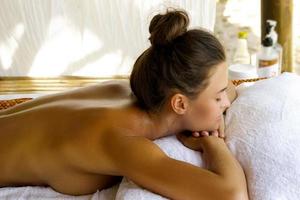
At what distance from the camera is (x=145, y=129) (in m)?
1.11

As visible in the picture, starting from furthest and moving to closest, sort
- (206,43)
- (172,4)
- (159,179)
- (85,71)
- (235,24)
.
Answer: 1. (235,24)
2. (85,71)
3. (172,4)
4. (206,43)
5. (159,179)

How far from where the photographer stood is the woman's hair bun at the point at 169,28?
105 cm

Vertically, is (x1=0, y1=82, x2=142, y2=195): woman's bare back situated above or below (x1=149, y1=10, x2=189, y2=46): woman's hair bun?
below

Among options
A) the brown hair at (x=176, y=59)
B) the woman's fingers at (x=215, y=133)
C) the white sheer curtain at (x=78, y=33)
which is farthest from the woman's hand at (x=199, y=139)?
the white sheer curtain at (x=78, y=33)

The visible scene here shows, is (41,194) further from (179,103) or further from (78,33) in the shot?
(78,33)

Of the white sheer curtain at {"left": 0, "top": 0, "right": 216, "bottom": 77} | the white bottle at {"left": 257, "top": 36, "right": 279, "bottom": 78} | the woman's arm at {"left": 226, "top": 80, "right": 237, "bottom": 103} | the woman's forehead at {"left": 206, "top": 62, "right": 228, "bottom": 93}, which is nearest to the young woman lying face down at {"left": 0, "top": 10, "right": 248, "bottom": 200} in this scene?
the woman's forehead at {"left": 206, "top": 62, "right": 228, "bottom": 93}

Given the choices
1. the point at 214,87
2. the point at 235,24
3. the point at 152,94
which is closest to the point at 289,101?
the point at 214,87

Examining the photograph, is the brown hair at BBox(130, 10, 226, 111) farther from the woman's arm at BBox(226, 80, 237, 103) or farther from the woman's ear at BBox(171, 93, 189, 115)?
the woman's arm at BBox(226, 80, 237, 103)

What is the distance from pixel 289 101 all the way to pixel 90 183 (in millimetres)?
517

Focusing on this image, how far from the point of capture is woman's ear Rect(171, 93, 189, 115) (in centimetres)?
107

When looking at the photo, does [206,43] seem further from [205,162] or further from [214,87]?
[205,162]

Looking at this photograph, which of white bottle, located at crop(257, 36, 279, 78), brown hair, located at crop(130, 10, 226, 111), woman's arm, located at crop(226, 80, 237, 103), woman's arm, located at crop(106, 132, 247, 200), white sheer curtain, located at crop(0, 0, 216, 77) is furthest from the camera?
white sheer curtain, located at crop(0, 0, 216, 77)

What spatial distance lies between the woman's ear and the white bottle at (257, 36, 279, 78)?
2.87ft

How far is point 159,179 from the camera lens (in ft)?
3.10
